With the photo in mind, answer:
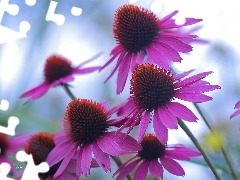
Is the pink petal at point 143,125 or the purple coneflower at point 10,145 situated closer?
the pink petal at point 143,125

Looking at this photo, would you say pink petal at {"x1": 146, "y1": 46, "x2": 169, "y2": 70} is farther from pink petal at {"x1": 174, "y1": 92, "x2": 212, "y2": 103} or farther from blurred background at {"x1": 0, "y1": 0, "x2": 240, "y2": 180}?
blurred background at {"x1": 0, "y1": 0, "x2": 240, "y2": 180}

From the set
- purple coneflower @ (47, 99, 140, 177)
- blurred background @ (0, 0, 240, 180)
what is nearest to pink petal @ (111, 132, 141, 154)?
purple coneflower @ (47, 99, 140, 177)

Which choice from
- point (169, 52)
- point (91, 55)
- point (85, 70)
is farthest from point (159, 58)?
point (91, 55)

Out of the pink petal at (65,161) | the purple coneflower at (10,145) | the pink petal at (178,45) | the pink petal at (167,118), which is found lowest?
the purple coneflower at (10,145)

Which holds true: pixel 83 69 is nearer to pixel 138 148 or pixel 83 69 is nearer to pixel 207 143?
pixel 207 143

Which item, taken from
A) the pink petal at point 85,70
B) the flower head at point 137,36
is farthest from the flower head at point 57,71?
the flower head at point 137,36

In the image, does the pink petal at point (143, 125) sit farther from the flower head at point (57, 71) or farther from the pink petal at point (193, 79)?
the flower head at point (57, 71)
